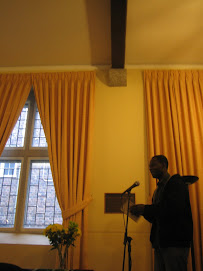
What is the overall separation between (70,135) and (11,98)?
1.20 metres

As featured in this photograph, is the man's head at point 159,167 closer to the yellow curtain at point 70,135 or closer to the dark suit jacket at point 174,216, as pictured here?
the dark suit jacket at point 174,216

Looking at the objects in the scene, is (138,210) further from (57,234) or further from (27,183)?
(27,183)

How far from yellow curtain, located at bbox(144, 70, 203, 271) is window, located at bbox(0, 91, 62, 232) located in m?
1.67

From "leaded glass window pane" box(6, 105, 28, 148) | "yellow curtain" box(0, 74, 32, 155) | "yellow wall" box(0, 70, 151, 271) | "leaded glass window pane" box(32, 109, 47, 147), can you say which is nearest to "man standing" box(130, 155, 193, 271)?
"yellow wall" box(0, 70, 151, 271)

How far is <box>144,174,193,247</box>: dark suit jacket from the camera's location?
2016 millimetres

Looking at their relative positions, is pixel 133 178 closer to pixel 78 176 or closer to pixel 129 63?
pixel 78 176

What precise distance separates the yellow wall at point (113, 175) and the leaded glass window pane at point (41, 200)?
1.43 ft

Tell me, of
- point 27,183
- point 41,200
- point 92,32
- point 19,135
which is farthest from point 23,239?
point 92,32

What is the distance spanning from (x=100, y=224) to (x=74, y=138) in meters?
1.28

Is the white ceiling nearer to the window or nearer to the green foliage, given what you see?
the window

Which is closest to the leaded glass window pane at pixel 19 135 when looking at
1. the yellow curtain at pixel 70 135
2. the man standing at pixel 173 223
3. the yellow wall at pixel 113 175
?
the yellow curtain at pixel 70 135

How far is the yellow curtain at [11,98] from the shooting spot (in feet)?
11.7

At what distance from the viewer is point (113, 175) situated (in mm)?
3350

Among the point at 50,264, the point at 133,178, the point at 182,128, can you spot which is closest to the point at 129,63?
the point at 182,128
